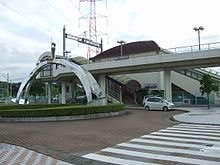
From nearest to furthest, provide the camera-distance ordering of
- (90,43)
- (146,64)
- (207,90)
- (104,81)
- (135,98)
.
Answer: (207,90)
(146,64)
(104,81)
(135,98)
(90,43)

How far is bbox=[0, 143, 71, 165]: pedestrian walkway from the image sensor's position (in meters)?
7.17

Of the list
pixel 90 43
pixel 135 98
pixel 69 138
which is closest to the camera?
pixel 69 138

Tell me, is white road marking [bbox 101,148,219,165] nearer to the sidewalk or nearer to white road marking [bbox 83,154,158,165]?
white road marking [bbox 83,154,158,165]

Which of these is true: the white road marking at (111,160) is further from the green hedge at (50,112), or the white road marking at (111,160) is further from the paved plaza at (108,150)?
the green hedge at (50,112)

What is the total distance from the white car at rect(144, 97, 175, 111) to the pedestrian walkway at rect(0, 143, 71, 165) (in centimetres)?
2222

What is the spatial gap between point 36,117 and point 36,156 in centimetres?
1248

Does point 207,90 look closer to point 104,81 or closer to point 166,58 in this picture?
point 166,58

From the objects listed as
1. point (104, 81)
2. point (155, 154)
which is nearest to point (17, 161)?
point (155, 154)

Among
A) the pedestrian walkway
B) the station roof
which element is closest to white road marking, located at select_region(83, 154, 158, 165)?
the pedestrian walkway

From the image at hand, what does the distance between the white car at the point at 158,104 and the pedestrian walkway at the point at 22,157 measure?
2222 cm

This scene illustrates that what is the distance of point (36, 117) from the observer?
19953 millimetres

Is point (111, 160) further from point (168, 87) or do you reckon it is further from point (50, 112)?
point (168, 87)

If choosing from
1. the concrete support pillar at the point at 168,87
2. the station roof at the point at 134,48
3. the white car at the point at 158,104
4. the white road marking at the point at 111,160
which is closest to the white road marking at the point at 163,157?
the white road marking at the point at 111,160

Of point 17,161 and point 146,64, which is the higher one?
point 146,64
